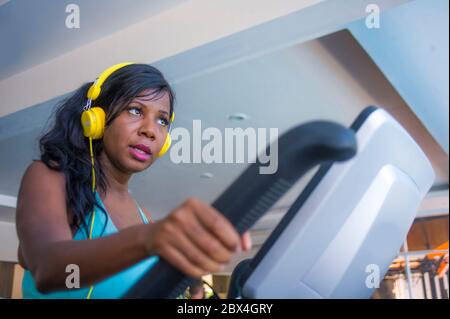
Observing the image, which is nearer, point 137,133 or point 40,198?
point 40,198

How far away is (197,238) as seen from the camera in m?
0.29

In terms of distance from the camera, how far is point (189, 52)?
2.23m

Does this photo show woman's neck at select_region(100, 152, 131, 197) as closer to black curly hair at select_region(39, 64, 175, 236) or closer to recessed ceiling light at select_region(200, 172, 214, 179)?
black curly hair at select_region(39, 64, 175, 236)

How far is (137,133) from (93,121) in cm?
10

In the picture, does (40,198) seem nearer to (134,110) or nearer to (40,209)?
(40,209)

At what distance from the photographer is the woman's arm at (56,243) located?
0.33m

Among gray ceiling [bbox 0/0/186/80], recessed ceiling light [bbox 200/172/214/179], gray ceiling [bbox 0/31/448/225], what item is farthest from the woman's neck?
recessed ceiling light [bbox 200/172/214/179]

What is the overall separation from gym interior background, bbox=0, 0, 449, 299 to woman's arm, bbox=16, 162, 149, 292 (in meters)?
0.86

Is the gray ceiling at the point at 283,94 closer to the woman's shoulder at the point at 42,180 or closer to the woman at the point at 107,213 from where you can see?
the woman at the point at 107,213

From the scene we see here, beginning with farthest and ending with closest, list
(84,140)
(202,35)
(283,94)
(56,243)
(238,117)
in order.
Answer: (238,117) → (283,94) → (202,35) → (84,140) → (56,243)

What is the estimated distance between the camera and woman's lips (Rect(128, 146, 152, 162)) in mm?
622

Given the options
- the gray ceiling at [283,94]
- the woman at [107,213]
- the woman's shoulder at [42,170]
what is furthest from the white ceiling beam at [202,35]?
the woman's shoulder at [42,170]

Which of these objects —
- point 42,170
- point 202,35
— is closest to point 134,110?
point 42,170
